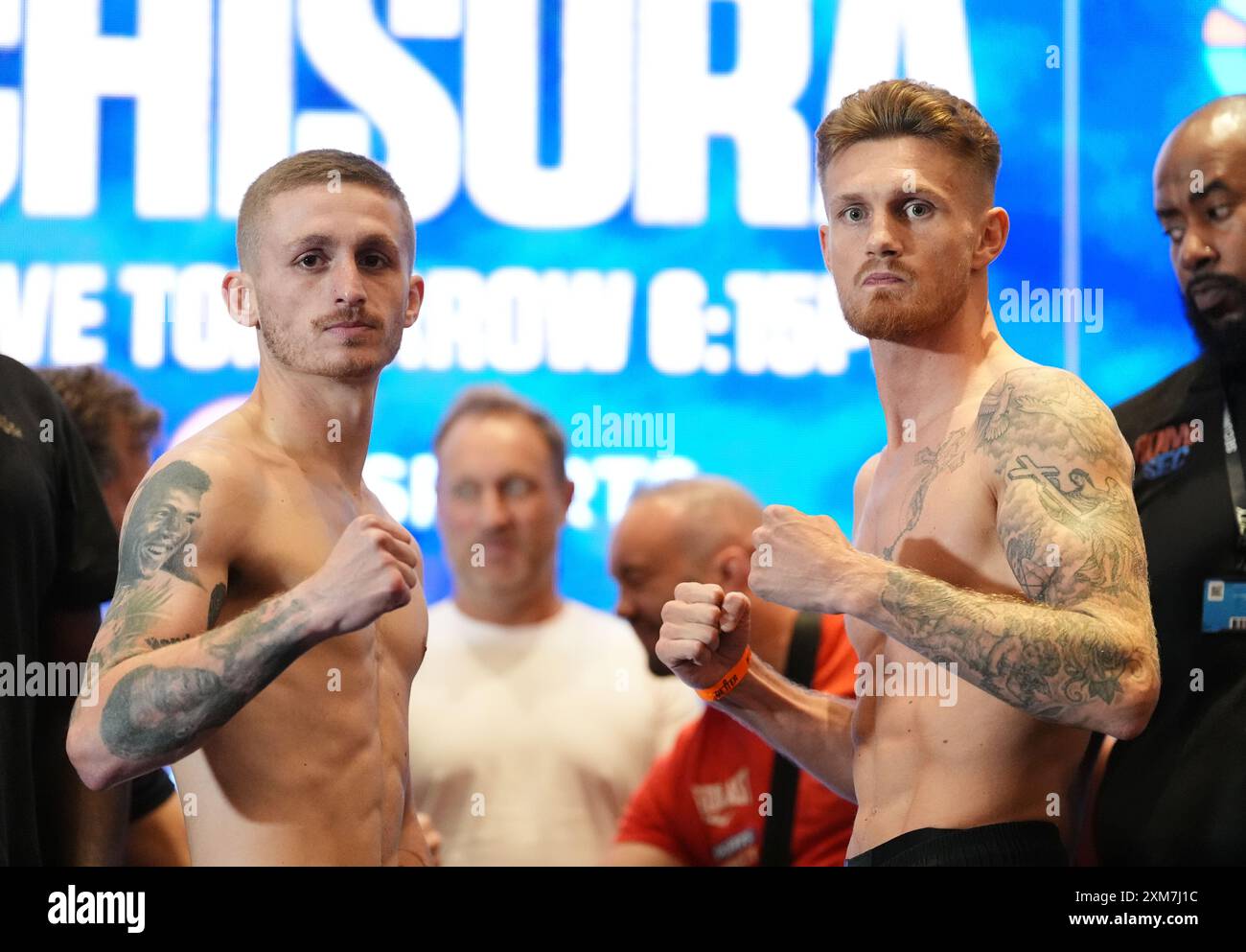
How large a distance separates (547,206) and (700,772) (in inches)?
65.0

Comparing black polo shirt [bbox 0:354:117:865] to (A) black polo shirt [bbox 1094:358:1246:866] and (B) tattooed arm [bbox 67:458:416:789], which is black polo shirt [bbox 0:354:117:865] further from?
(A) black polo shirt [bbox 1094:358:1246:866]

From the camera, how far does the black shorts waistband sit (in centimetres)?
169

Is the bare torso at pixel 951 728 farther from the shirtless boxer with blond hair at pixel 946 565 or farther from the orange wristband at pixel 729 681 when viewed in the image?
the orange wristband at pixel 729 681

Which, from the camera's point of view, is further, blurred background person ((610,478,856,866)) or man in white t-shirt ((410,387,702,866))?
man in white t-shirt ((410,387,702,866))

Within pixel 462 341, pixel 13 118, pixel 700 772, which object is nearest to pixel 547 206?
pixel 462 341

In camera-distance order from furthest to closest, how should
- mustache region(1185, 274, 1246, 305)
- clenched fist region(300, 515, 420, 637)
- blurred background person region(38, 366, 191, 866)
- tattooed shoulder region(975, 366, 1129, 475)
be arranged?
1. blurred background person region(38, 366, 191, 866)
2. mustache region(1185, 274, 1246, 305)
3. tattooed shoulder region(975, 366, 1129, 475)
4. clenched fist region(300, 515, 420, 637)

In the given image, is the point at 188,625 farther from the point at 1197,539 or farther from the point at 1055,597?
the point at 1197,539

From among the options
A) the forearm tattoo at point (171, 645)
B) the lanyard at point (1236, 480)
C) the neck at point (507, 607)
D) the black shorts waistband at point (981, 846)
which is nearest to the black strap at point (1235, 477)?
the lanyard at point (1236, 480)

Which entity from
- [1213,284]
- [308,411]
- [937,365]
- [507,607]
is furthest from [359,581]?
[1213,284]

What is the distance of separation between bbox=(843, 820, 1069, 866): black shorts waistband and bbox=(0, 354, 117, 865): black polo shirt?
120 cm

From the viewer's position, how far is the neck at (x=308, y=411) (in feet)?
6.15

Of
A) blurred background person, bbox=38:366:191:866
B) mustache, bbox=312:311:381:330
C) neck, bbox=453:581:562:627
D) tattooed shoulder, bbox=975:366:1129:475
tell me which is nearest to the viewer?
tattooed shoulder, bbox=975:366:1129:475

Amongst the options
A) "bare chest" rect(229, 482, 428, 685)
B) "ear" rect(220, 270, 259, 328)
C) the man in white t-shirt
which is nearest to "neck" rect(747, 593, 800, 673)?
the man in white t-shirt
